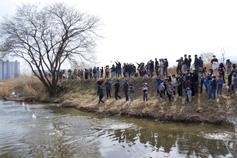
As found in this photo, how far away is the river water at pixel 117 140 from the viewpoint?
26.7ft

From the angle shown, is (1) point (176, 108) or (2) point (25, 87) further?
(2) point (25, 87)

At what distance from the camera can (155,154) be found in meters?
7.93

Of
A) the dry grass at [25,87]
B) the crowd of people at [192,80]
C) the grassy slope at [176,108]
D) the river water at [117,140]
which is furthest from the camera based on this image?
the dry grass at [25,87]

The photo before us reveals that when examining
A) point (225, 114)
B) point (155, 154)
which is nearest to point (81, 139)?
point (155, 154)

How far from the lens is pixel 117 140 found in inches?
388

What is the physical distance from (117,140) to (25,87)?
92.7 feet

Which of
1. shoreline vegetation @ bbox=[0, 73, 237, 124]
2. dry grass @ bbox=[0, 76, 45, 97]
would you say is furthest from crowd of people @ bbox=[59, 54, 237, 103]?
dry grass @ bbox=[0, 76, 45, 97]

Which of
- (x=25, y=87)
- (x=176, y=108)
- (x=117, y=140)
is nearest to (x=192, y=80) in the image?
(x=176, y=108)

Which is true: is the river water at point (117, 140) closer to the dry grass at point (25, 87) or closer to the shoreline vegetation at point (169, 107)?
the shoreline vegetation at point (169, 107)

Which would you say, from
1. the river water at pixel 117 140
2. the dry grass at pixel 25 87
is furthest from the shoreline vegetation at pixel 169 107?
the dry grass at pixel 25 87

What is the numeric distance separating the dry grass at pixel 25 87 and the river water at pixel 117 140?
20.2 m

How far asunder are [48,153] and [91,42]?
64.5 feet

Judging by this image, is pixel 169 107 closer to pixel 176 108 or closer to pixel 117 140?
pixel 176 108

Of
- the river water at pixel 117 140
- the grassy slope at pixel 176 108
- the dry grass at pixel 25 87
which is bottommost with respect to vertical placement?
the river water at pixel 117 140
